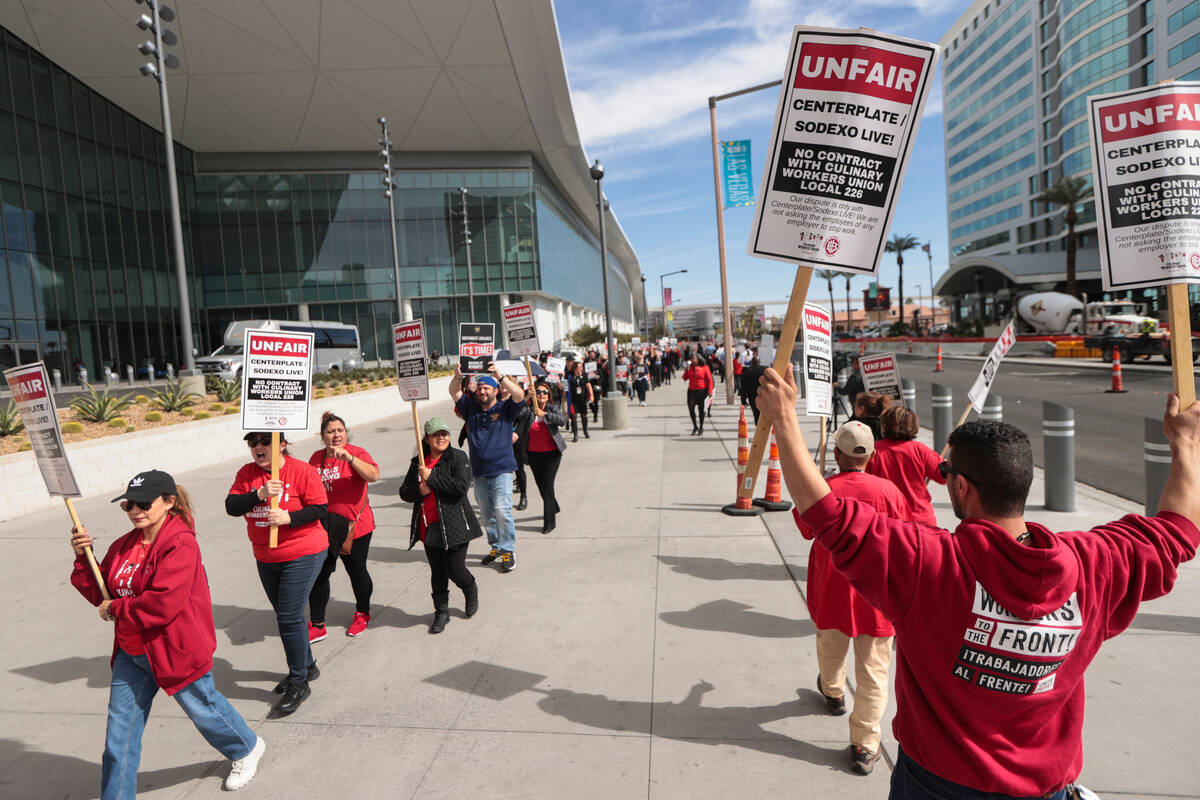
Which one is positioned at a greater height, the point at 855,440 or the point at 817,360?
the point at 817,360

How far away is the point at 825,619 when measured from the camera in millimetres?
3590

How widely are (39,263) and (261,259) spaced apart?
1678cm

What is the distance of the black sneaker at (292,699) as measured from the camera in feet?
13.5

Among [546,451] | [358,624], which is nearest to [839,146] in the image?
[358,624]

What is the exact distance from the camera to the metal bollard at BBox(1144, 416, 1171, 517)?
637 cm

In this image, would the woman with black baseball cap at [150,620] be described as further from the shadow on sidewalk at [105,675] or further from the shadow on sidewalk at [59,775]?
the shadow on sidewalk at [105,675]

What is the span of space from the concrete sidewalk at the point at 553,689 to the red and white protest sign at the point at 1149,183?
2329 mm

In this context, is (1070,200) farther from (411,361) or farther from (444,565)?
(444,565)

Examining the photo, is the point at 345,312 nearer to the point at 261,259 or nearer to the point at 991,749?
the point at 261,259

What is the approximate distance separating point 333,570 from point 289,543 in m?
0.96

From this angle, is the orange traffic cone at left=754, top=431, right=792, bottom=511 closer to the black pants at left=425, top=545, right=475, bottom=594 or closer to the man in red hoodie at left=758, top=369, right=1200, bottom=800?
the black pants at left=425, top=545, right=475, bottom=594

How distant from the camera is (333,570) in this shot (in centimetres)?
519

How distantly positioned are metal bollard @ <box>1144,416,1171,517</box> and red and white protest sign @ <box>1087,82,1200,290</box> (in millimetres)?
4628

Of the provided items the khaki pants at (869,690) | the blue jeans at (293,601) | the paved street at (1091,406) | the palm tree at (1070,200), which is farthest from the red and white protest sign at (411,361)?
the palm tree at (1070,200)
